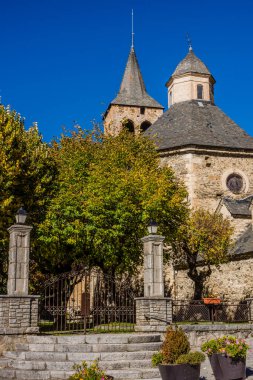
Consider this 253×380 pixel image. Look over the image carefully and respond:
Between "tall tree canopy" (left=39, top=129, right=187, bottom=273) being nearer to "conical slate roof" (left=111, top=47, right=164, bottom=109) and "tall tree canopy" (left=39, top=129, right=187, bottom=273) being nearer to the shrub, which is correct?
the shrub

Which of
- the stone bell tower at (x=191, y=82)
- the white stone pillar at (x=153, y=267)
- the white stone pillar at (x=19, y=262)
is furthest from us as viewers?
the stone bell tower at (x=191, y=82)

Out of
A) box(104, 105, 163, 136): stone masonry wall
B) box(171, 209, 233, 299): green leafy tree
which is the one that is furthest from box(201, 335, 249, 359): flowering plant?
box(104, 105, 163, 136): stone masonry wall

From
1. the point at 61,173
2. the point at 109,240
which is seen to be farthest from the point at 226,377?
the point at 61,173

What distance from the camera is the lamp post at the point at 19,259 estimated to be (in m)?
14.0

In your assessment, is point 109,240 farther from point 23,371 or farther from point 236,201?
point 236,201

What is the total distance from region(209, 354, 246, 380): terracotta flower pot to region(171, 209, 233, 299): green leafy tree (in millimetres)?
12940

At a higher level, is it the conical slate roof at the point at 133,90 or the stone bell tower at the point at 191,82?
the conical slate roof at the point at 133,90

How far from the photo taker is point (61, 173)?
2317 centimetres

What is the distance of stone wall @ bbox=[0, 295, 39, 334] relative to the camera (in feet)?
44.4

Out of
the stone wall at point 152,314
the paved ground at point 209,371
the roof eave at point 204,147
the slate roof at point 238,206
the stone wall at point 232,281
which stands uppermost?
the roof eave at point 204,147

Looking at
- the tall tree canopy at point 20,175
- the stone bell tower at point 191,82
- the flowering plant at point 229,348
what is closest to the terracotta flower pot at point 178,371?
the flowering plant at point 229,348

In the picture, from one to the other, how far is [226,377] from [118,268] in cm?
1158

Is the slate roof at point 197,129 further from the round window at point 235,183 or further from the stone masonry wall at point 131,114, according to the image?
the stone masonry wall at point 131,114

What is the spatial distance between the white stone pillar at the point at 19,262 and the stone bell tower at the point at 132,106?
3074 cm
